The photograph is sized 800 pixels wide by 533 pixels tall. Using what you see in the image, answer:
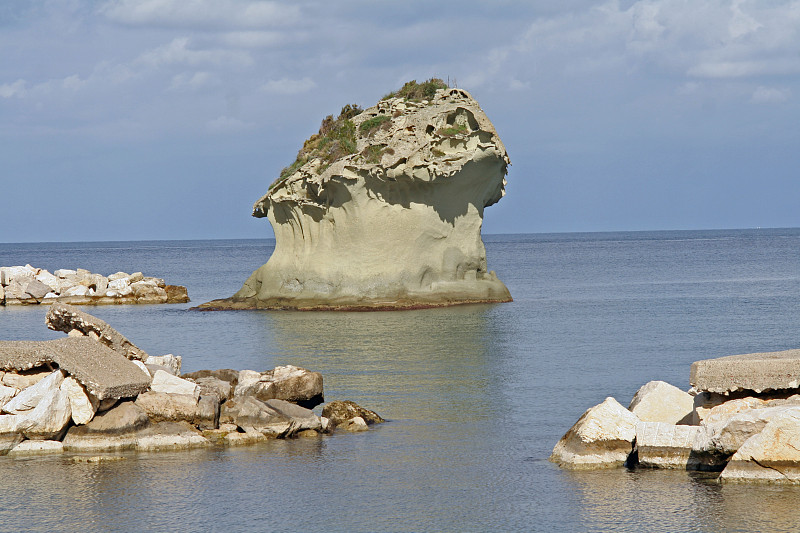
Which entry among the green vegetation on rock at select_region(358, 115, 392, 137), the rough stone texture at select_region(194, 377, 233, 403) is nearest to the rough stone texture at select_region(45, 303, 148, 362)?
the rough stone texture at select_region(194, 377, 233, 403)

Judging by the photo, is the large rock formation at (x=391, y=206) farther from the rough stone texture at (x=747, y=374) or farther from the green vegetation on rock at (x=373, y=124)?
the rough stone texture at (x=747, y=374)

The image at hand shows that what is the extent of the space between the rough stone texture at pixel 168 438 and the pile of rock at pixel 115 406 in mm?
16

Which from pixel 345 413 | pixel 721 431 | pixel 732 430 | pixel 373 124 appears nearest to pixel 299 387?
pixel 345 413

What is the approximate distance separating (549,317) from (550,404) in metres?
19.2

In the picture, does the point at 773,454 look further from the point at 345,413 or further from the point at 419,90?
the point at 419,90

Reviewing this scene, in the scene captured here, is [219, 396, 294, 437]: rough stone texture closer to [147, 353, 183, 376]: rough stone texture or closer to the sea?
the sea

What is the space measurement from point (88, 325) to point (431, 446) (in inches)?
266

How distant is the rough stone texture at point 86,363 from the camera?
15.4m

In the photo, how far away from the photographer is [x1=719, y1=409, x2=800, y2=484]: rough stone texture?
1230 cm

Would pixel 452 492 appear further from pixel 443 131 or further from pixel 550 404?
pixel 443 131

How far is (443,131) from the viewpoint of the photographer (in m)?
39.2

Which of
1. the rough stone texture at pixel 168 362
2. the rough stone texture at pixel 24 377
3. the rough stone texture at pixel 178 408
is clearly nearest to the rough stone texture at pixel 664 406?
the rough stone texture at pixel 178 408

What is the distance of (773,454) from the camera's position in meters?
12.5

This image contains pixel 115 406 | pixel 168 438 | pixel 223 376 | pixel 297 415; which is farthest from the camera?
pixel 223 376
